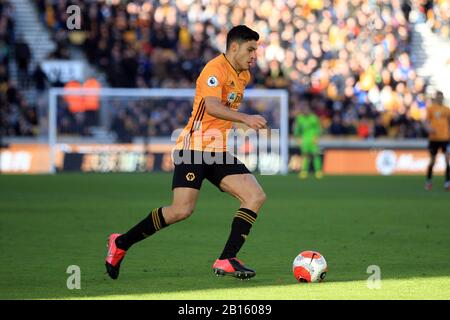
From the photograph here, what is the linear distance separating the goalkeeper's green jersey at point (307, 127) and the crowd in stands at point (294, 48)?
142 inches

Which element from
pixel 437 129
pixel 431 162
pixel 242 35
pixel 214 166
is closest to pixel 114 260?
pixel 214 166

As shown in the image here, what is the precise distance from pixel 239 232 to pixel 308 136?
19906 millimetres

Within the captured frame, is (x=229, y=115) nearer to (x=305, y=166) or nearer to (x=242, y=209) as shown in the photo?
(x=242, y=209)

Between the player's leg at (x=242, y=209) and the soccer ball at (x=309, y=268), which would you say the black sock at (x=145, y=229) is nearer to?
the player's leg at (x=242, y=209)

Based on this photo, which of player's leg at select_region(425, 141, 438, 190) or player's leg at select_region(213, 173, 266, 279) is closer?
player's leg at select_region(213, 173, 266, 279)

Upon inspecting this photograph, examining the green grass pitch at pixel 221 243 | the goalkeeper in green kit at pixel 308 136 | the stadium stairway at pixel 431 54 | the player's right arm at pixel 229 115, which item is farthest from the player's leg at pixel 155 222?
the stadium stairway at pixel 431 54

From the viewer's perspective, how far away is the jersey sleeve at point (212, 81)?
29.7 feet

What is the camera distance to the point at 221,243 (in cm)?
1217

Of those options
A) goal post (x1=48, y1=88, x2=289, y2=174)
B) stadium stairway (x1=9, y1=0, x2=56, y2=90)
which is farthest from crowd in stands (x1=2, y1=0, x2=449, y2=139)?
goal post (x1=48, y1=88, x2=289, y2=174)

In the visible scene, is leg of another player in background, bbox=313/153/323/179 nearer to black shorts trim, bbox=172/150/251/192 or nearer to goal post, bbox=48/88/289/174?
goal post, bbox=48/88/289/174

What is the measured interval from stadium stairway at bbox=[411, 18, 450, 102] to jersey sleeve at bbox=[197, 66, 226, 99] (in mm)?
28687

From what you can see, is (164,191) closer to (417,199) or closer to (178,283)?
(417,199)

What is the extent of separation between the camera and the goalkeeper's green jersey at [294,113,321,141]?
95.1 ft
